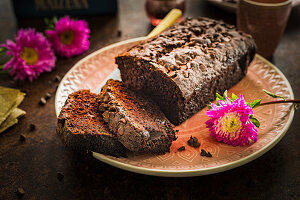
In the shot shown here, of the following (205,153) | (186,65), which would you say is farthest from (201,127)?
(186,65)

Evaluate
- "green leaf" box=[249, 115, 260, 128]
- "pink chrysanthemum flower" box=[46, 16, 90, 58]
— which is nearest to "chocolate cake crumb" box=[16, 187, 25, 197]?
"green leaf" box=[249, 115, 260, 128]

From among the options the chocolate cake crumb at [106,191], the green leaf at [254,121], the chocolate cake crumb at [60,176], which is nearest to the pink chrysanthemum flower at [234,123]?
the green leaf at [254,121]

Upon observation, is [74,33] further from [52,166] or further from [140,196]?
[140,196]

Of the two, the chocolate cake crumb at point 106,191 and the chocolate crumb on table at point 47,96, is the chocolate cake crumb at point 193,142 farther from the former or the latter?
the chocolate crumb on table at point 47,96

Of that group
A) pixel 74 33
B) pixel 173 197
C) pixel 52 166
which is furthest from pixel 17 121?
pixel 173 197

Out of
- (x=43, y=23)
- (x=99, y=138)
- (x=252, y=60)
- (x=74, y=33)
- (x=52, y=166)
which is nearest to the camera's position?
(x=99, y=138)

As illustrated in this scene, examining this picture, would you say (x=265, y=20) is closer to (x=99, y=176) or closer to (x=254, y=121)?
(x=254, y=121)

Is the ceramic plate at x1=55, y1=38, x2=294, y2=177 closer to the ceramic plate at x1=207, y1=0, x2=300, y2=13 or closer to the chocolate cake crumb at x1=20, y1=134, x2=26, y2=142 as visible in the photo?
the chocolate cake crumb at x1=20, y1=134, x2=26, y2=142
